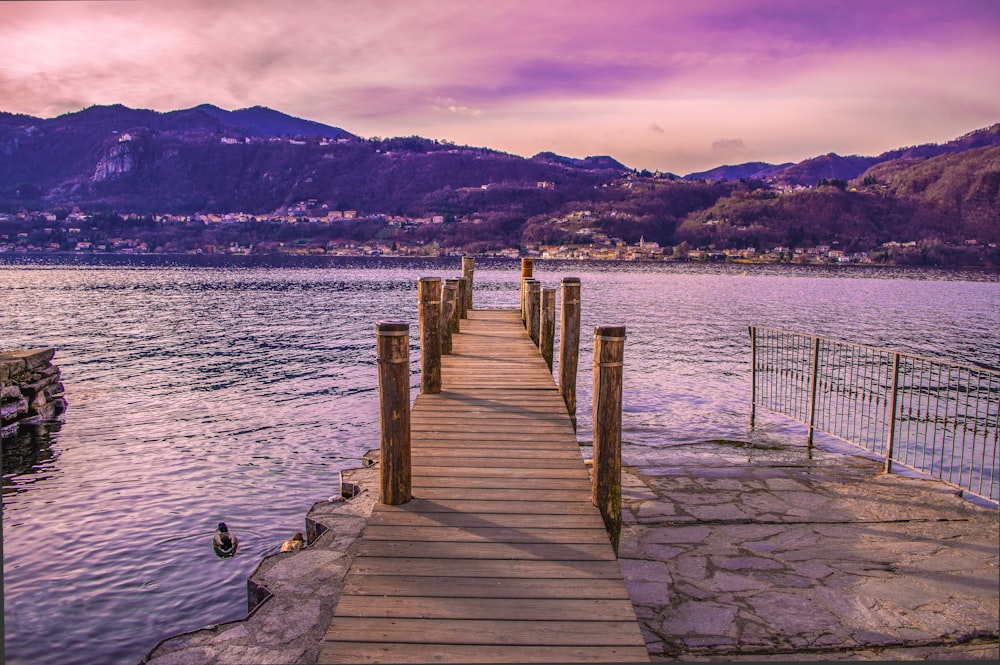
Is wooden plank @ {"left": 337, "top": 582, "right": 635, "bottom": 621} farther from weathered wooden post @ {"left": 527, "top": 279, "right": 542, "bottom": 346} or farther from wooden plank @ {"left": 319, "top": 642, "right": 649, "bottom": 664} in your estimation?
weathered wooden post @ {"left": 527, "top": 279, "right": 542, "bottom": 346}

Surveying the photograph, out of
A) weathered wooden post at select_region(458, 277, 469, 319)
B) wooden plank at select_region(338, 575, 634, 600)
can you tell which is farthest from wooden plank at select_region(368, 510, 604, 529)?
weathered wooden post at select_region(458, 277, 469, 319)

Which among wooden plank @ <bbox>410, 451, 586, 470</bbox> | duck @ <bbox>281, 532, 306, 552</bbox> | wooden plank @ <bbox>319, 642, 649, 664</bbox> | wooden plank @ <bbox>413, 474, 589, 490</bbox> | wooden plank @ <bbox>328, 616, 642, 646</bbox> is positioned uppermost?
wooden plank @ <bbox>410, 451, 586, 470</bbox>

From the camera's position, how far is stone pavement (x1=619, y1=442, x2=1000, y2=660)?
4.76 m

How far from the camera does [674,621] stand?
511cm

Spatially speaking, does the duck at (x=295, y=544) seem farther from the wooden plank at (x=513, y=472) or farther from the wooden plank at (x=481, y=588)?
the wooden plank at (x=481, y=588)

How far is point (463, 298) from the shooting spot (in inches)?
707

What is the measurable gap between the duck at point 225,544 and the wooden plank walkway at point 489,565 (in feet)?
15.6

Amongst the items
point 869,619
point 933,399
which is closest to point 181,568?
point 869,619

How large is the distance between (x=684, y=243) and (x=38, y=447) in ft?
626

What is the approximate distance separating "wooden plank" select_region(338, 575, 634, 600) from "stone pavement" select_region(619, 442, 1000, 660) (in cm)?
83

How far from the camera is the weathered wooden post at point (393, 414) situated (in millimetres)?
5645

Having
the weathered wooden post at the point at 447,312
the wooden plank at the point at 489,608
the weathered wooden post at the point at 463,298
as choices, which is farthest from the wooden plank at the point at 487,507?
the weathered wooden post at the point at 463,298

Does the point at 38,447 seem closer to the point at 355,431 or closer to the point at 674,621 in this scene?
the point at 355,431

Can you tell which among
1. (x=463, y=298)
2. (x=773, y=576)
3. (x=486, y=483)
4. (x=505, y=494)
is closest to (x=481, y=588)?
(x=505, y=494)
